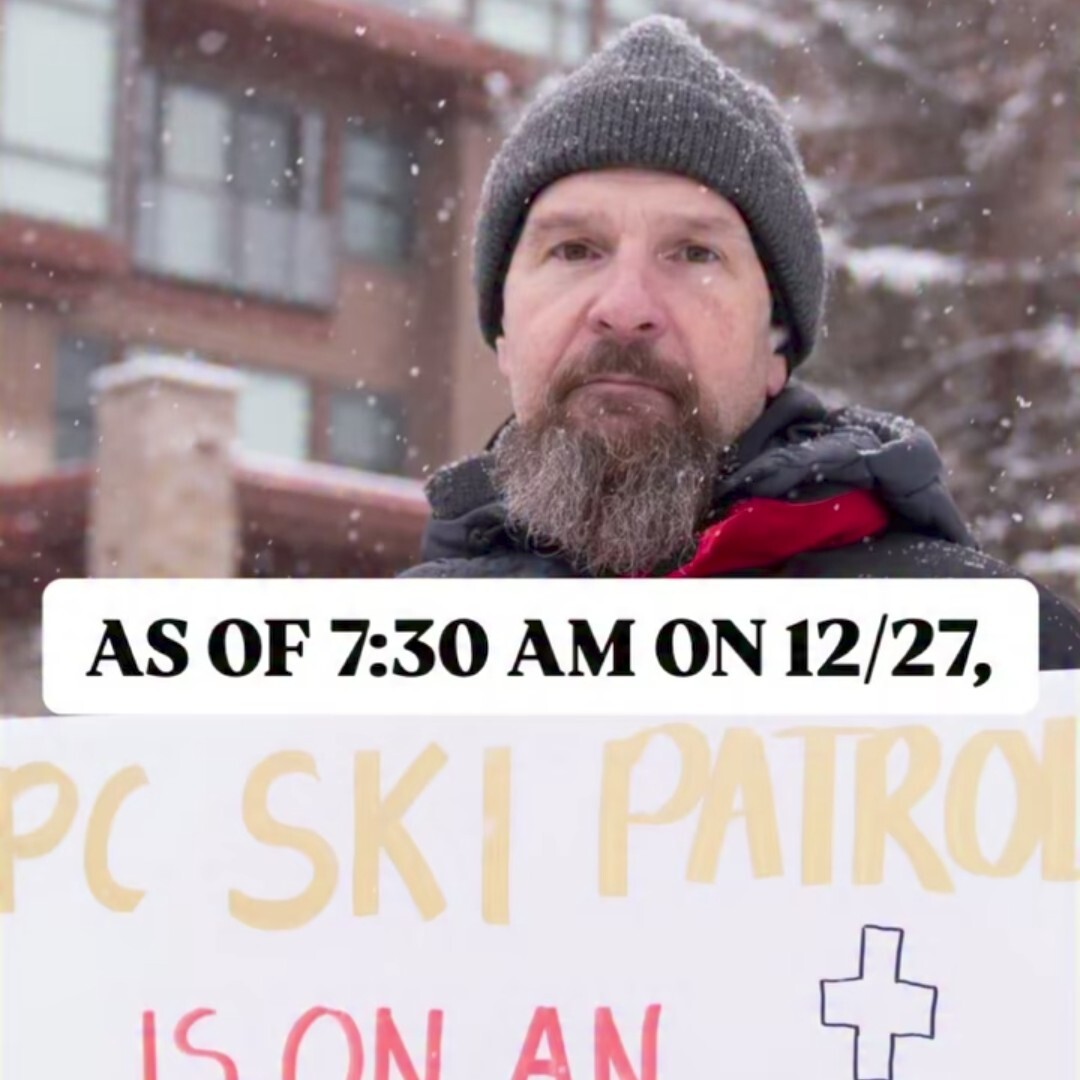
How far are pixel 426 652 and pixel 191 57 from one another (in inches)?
567

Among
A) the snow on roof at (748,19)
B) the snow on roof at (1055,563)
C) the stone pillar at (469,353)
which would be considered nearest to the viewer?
the snow on roof at (1055,563)

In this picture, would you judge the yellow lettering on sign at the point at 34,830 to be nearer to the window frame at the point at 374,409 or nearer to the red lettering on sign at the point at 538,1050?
the red lettering on sign at the point at 538,1050

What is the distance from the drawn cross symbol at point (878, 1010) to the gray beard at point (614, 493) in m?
0.36

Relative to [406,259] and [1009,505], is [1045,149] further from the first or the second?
[406,259]

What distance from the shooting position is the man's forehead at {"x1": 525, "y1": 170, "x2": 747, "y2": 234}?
1.74 m

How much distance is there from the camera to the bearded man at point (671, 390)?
5.39ft

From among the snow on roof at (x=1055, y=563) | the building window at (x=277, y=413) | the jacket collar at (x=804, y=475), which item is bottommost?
the jacket collar at (x=804, y=475)

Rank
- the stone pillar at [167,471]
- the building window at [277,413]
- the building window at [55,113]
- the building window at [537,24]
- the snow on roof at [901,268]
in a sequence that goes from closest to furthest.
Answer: the snow on roof at [901,268] < the stone pillar at [167,471] < the building window at [55,113] < the building window at [277,413] < the building window at [537,24]

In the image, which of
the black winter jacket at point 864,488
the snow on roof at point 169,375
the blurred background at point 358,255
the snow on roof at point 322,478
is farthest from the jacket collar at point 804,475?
the snow on roof at point 322,478

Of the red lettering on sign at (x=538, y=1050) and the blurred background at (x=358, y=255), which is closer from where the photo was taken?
the red lettering on sign at (x=538, y=1050)

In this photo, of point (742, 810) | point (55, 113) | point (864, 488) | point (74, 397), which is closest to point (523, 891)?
point (742, 810)

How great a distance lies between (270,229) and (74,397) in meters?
2.70

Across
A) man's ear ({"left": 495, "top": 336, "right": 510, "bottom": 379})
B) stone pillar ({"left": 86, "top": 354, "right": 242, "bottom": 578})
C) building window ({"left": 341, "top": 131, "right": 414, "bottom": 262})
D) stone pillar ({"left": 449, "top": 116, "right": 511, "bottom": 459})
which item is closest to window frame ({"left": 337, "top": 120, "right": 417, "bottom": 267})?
building window ({"left": 341, "top": 131, "right": 414, "bottom": 262})

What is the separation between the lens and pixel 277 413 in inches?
596
